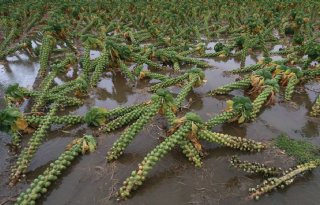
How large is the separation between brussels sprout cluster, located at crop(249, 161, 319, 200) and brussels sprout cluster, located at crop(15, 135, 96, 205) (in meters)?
2.55

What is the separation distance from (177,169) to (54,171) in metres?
1.75

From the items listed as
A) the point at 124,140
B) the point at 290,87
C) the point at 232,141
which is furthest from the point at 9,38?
the point at 290,87

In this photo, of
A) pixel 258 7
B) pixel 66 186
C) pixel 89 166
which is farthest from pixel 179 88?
pixel 258 7

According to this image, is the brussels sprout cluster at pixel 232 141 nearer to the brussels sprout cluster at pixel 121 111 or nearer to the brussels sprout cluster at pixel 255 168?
the brussels sprout cluster at pixel 255 168

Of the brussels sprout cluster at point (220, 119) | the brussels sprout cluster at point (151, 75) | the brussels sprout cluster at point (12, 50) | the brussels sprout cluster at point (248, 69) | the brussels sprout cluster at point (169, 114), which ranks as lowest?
the brussels sprout cluster at point (248, 69)

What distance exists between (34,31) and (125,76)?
19.8 ft

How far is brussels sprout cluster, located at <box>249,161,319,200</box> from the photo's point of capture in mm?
4262

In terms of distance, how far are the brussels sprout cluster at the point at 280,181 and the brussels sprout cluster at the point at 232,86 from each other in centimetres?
257

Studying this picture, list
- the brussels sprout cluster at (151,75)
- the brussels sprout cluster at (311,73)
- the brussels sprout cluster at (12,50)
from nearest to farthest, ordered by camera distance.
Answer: the brussels sprout cluster at (311,73) < the brussels sprout cluster at (151,75) < the brussels sprout cluster at (12,50)

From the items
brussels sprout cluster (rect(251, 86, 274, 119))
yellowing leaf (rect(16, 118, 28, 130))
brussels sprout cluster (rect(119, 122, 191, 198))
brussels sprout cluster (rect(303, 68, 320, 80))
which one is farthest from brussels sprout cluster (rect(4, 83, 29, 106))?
brussels sprout cluster (rect(303, 68, 320, 80))

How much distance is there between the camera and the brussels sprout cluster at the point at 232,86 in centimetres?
683

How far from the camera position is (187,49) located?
9.41m

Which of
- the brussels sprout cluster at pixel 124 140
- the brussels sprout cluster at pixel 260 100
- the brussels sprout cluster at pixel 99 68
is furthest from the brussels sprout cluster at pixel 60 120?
the brussels sprout cluster at pixel 260 100

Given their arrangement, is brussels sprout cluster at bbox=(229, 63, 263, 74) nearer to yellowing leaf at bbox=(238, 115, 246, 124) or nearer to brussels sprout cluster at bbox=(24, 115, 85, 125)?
yellowing leaf at bbox=(238, 115, 246, 124)
